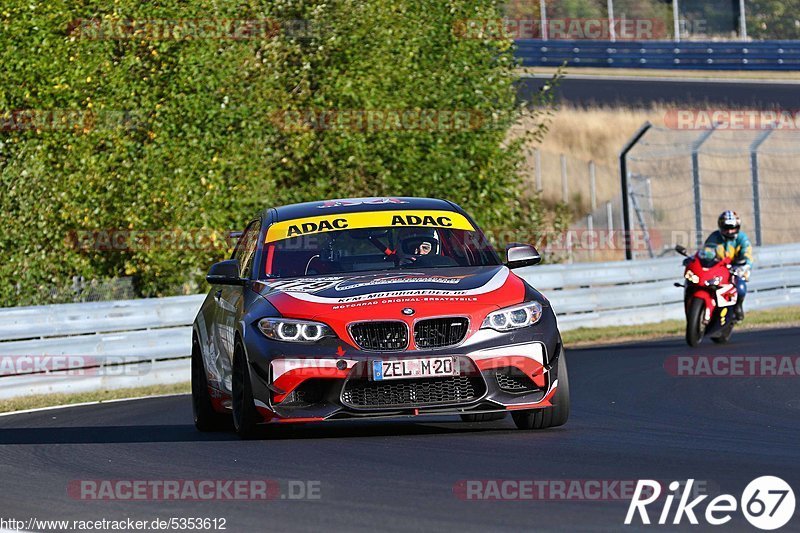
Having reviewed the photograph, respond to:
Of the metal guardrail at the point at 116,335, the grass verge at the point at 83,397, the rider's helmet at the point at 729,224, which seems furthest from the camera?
the rider's helmet at the point at 729,224

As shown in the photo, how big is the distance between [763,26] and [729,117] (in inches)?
559

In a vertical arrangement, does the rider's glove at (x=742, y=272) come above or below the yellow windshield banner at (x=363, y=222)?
below

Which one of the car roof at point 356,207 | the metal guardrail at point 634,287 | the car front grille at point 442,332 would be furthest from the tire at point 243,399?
the metal guardrail at point 634,287

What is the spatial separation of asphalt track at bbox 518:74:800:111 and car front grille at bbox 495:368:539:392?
3429 cm

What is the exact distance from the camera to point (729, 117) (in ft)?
132

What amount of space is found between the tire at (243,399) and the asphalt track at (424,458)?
10 centimetres

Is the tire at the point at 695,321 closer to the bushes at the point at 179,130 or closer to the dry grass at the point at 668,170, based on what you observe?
the bushes at the point at 179,130

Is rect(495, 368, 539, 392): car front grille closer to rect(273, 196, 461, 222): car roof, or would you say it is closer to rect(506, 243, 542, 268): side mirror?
rect(506, 243, 542, 268): side mirror

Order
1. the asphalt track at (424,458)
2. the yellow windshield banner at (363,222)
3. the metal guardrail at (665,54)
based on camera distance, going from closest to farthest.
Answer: the asphalt track at (424,458), the yellow windshield banner at (363,222), the metal guardrail at (665,54)

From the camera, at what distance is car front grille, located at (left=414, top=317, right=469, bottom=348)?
8812mm

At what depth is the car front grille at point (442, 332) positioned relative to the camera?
28.9ft

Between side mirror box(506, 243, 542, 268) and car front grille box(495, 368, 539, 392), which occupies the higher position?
side mirror box(506, 243, 542, 268)

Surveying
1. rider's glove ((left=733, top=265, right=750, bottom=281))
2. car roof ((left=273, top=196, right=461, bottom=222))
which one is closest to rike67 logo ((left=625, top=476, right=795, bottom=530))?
car roof ((left=273, top=196, right=461, bottom=222))

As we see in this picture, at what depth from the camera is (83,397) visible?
1625cm
